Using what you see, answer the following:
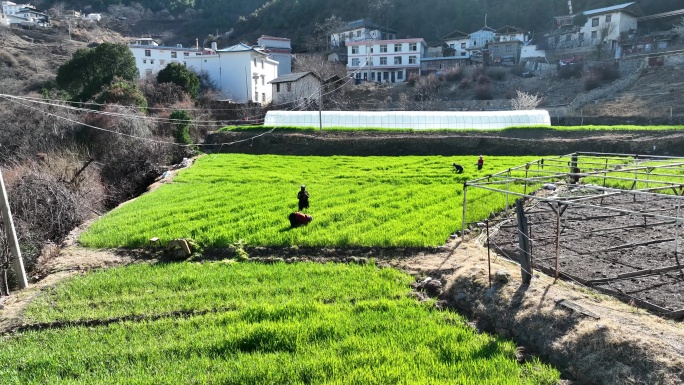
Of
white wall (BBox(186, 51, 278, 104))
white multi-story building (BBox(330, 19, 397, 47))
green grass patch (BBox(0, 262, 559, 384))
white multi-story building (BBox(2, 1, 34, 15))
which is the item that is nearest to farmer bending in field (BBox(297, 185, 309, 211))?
green grass patch (BBox(0, 262, 559, 384))

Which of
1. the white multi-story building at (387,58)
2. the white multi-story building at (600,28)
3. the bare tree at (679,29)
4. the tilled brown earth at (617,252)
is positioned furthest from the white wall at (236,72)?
the bare tree at (679,29)

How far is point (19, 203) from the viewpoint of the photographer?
49.7 ft

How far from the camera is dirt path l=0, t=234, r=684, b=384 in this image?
5.94 m

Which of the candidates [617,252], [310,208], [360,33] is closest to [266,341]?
[617,252]

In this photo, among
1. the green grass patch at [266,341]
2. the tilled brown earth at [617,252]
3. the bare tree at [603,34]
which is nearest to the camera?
the green grass patch at [266,341]

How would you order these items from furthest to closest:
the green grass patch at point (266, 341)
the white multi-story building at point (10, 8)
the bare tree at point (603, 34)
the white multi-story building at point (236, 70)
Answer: the white multi-story building at point (10, 8) < the bare tree at point (603, 34) < the white multi-story building at point (236, 70) < the green grass patch at point (266, 341)

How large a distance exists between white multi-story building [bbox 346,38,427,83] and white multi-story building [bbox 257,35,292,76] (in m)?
10.4

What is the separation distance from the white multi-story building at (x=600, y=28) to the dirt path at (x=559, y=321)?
6171 centimetres

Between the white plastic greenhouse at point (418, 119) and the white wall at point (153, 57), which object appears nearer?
the white plastic greenhouse at point (418, 119)

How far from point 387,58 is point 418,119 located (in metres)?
32.5

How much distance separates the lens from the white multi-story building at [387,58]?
6775 cm

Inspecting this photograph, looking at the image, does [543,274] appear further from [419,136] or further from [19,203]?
[419,136]

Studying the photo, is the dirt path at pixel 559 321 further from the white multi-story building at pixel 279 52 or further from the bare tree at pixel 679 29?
the white multi-story building at pixel 279 52

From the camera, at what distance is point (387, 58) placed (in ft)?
226
